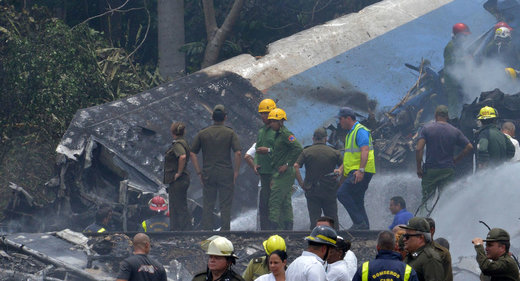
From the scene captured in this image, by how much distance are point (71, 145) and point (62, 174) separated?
0.41m

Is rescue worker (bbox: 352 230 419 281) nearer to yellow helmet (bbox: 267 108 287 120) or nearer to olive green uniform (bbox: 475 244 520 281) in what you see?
olive green uniform (bbox: 475 244 520 281)

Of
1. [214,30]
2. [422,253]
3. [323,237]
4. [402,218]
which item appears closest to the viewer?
[323,237]

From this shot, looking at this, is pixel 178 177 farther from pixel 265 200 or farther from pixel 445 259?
pixel 445 259

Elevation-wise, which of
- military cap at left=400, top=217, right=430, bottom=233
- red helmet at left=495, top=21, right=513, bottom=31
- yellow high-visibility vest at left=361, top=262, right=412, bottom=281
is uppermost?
red helmet at left=495, top=21, right=513, bottom=31

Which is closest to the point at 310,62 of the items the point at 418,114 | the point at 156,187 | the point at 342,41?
the point at 342,41

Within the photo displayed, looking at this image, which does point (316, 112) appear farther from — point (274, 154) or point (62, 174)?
point (62, 174)

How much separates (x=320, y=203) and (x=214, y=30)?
5.90m

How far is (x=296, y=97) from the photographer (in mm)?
13859

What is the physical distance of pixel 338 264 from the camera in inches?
227

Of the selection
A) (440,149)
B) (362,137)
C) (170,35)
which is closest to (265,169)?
(362,137)

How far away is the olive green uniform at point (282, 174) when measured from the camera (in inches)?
411

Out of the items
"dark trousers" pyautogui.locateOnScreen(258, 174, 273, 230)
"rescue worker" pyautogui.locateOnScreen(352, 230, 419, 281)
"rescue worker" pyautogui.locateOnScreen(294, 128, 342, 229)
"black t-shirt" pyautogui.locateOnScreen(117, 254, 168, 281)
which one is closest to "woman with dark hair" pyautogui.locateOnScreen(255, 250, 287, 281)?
"rescue worker" pyautogui.locateOnScreen(352, 230, 419, 281)

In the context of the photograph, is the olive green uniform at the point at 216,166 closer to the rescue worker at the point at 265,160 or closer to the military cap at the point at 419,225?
the rescue worker at the point at 265,160

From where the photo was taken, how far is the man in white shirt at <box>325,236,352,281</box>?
5684 millimetres
